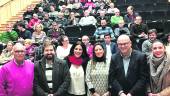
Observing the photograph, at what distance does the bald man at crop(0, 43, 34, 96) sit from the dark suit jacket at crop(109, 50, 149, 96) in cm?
109

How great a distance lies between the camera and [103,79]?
220 inches

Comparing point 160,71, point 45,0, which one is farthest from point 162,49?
point 45,0

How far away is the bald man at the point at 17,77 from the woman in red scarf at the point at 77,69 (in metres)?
0.56

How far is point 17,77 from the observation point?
546 cm

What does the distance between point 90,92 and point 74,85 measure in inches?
9.6

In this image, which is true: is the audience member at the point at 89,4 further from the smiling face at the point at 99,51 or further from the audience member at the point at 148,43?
the smiling face at the point at 99,51

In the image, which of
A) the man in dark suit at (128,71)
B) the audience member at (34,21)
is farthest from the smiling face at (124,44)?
the audience member at (34,21)

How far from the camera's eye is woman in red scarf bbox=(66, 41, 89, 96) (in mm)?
5742

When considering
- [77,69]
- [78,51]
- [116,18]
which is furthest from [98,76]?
[116,18]

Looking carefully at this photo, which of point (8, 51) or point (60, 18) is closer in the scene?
point (8, 51)

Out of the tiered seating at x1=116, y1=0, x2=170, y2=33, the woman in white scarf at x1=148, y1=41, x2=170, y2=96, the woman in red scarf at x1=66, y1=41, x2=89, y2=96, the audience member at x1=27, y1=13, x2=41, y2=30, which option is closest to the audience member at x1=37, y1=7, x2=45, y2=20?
the audience member at x1=27, y1=13, x2=41, y2=30

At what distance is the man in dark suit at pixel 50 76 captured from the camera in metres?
5.57

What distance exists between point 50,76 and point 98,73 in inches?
24.5

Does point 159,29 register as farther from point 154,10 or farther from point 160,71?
point 160,71
